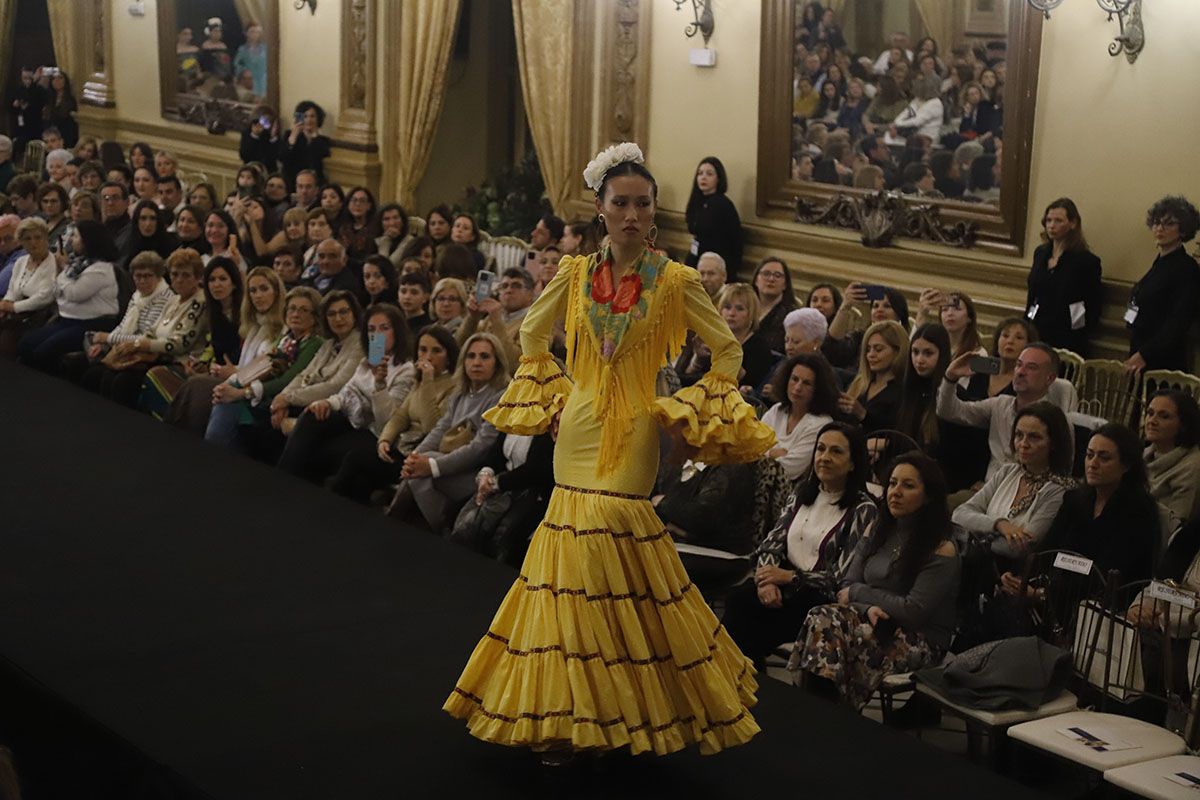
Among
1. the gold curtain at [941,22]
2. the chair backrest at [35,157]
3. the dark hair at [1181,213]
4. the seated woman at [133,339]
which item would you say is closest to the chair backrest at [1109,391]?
the dark hair at [1181,213]

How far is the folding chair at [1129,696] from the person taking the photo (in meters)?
4.33

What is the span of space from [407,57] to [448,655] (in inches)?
342

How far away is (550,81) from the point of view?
11602mm

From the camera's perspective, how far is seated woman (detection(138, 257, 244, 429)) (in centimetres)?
884

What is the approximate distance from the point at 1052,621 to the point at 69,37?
51.1 ft

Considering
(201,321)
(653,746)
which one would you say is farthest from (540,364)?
(201,321)

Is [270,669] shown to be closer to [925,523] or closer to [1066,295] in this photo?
[925,523]

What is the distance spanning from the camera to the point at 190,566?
6.03m

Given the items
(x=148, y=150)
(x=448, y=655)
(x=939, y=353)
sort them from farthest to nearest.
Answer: (x=148, y=150), (x=939, y=353), (x=448, y=655)

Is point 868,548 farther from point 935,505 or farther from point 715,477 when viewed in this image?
point 715,477

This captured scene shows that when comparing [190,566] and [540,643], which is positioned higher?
[540,643]

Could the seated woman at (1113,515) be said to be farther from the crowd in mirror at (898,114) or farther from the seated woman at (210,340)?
the seated woman at (210,340)

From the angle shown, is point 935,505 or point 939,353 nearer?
point 935,505

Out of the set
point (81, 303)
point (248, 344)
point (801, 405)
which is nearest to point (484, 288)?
point (248, 344)
